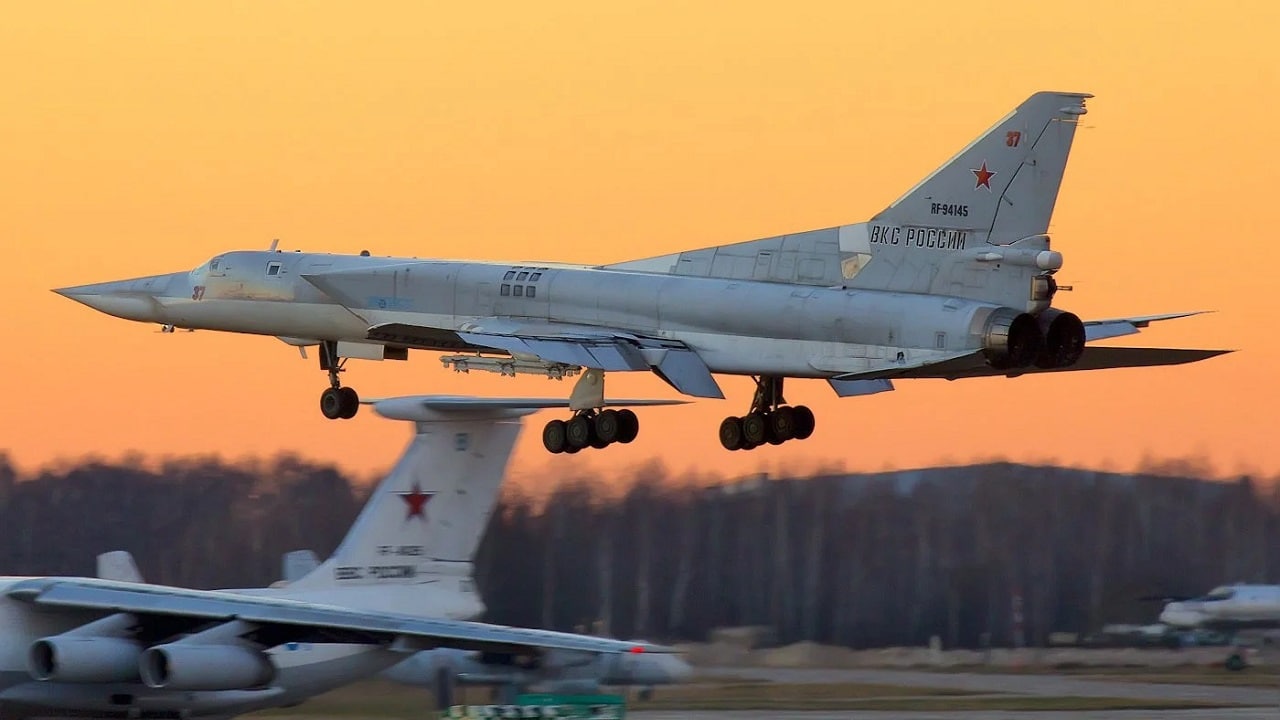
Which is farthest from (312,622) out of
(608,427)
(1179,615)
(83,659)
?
(1179,615)

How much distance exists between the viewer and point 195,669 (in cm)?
3256

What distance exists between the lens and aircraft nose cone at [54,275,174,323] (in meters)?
35.6

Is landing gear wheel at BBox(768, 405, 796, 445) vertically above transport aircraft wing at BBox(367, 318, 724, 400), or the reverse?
transport aircraft wing at BBox(367, 318, 724, 400)

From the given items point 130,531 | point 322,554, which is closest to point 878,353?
point 322,554

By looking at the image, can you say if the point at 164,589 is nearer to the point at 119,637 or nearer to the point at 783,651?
the point at 119,637

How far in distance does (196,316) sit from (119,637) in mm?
4676

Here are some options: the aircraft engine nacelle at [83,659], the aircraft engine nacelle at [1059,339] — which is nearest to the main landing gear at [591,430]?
the aircraft engine nacelle at [1059,339]

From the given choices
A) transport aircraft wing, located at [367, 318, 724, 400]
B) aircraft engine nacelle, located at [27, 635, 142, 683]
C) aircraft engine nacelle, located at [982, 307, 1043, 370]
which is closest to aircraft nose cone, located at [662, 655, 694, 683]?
aircraft engine nacelle, located at [27, 635, 142, 683]

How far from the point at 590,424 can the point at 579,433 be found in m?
0.19

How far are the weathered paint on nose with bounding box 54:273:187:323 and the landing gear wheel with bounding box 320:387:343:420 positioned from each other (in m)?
2.70

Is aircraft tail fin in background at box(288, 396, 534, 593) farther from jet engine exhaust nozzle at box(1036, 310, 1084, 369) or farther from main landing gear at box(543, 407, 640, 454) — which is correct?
jet engine exhaust nozzle at box(1036, 310, 1084, 369)

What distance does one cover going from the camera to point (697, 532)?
52.4 m

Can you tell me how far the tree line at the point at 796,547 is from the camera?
50969 mm

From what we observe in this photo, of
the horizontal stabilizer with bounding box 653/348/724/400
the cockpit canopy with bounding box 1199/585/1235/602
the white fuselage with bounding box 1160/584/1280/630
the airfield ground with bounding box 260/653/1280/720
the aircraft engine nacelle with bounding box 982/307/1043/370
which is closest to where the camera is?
the aircraft engine nacelle with bounding box 982/307/1043/370
